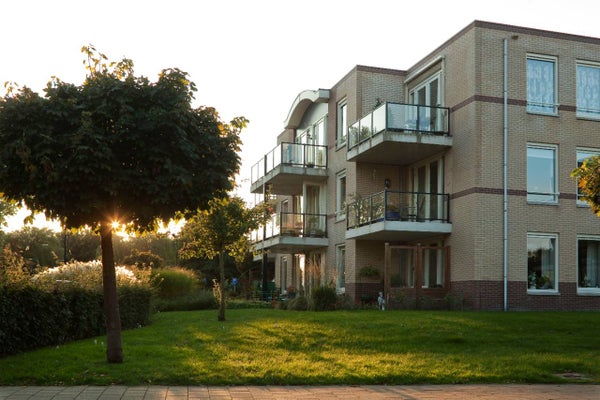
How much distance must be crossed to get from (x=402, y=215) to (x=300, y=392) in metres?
14.9

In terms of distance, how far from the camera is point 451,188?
77.7ft

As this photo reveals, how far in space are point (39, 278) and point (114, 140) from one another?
5785 mm

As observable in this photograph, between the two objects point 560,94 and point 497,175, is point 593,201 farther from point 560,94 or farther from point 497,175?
point 560,94

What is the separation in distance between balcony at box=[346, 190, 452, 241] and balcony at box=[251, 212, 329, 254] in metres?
5.86

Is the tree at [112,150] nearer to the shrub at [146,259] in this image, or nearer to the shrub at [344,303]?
the shrub at [344,303]

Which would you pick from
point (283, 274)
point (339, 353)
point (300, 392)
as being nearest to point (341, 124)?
point (283, 274)

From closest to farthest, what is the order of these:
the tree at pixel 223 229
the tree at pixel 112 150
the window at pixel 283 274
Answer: the tree at pixel 112 150, the tree at pixel 223 229, the window at pixel 283 274

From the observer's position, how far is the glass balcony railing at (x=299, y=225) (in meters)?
31.8

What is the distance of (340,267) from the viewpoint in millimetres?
29781

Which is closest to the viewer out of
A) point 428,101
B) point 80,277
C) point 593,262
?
point 80,277

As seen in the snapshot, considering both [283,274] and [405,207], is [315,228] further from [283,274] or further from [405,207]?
[283,274]

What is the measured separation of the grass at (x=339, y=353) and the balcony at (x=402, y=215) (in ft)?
17.9

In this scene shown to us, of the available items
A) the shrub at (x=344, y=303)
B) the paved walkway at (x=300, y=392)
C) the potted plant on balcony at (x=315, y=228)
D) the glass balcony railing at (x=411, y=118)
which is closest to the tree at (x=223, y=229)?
the shrub at (x=344, y=303)

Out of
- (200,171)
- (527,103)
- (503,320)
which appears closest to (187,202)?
(200,171)
